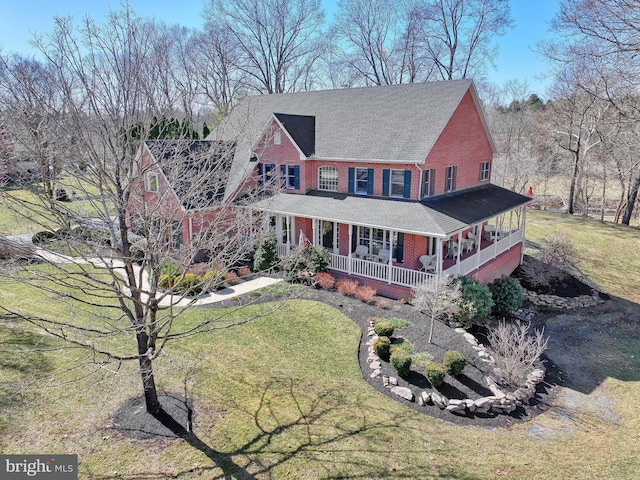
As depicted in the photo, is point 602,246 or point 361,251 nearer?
point 361,251

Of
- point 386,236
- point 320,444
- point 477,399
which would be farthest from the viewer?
point 386,236

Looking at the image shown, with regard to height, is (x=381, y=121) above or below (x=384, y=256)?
above

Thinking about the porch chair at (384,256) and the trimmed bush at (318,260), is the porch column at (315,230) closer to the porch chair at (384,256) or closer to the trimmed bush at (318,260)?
the trimmed bush at (318,260)

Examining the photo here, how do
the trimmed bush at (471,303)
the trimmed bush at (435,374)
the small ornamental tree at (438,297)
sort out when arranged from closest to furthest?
1. the trimmed bush at (435,374)
2. the small ornamental tree at (438,297)
3. the trimmed bush at (471,303)

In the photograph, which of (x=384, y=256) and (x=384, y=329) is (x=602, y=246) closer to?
(x=384, y=256)

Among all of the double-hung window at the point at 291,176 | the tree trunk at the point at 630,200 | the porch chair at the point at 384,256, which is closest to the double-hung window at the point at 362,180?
the porch chair at the point at 384,256

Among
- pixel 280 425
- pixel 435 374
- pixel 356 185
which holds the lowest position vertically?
pixel 280 425

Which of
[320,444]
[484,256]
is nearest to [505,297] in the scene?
[484,256]
